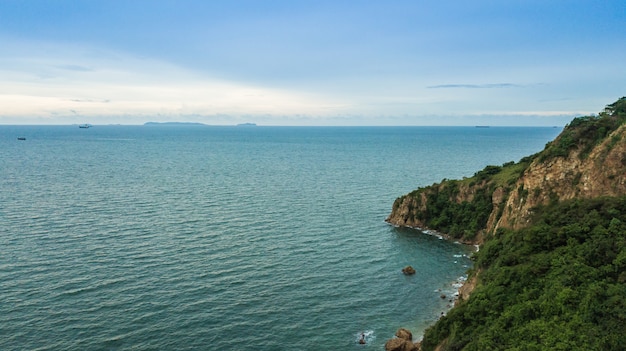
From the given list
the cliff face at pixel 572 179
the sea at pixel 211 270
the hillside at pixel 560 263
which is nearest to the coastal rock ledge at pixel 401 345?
the sea at pixel 211 270

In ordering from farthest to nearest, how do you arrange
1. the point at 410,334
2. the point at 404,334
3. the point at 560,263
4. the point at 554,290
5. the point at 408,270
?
the point at 408,270
the point at 410,334
the point at 404,334
the point at 560,263
the point at 554,290

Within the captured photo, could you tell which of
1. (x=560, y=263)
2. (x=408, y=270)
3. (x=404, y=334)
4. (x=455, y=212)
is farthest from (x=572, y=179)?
(x=455, y=212)

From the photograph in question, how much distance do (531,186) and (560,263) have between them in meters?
Result: 25.5

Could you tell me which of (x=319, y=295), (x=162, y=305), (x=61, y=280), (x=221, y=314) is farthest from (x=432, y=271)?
(x=61, y=280)

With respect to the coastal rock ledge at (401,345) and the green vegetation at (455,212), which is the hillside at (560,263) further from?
the green vegetation at (455,212)

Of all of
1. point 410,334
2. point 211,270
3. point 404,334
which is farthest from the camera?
point 211,270

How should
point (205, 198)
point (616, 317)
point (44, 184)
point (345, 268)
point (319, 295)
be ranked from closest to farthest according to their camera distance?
1. point (616, 317)
2. point (319, 295)
3. point (345, 268)
4. point (205, 198)
5. point (44, 184)

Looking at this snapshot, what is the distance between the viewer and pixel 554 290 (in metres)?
36.4

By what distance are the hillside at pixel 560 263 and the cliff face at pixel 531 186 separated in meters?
0.16

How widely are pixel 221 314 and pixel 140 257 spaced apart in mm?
21598

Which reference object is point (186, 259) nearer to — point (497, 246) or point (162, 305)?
point (162, 305)

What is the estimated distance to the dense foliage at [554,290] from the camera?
31.6 metres

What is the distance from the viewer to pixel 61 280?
2248 inches

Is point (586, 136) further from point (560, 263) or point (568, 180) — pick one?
point (560, 263)
